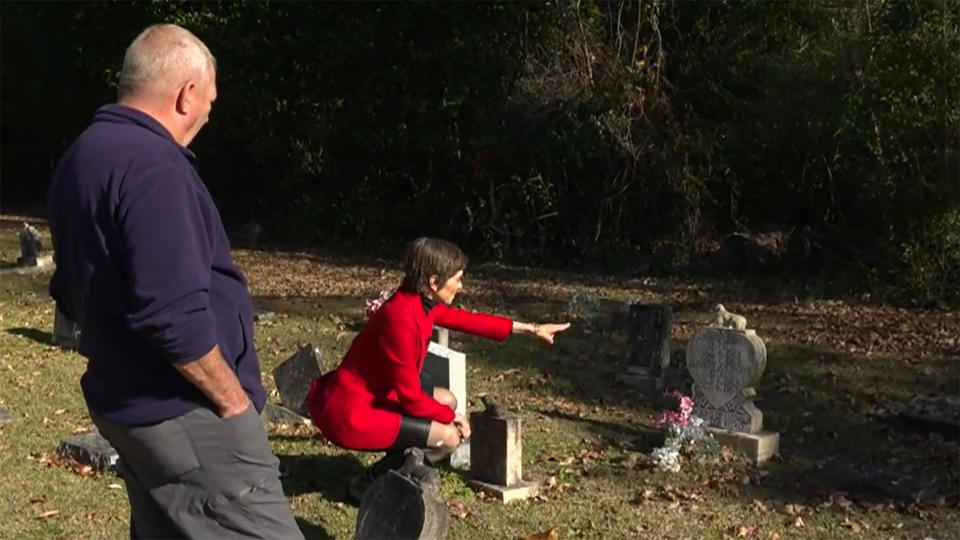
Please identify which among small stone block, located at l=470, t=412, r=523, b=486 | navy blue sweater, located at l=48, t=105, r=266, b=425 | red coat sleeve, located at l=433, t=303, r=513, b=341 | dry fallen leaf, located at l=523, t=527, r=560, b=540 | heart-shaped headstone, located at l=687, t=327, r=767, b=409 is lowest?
dry fallen leaf, located at l=523, t=527, r=560, b=540

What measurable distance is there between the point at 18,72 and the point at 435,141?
38.4ft

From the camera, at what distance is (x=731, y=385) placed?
812cm

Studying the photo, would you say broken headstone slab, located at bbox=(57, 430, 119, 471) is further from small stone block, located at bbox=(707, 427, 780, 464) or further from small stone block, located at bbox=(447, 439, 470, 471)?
small stone block, located at bbox=(707, 427, 780, 464)

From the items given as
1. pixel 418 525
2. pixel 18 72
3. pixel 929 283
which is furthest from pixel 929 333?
pixel 18 72

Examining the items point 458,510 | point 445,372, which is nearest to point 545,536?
point 458,510

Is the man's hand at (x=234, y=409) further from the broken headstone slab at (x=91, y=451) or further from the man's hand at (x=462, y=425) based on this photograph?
the broken headstone slab at (x=91, y=451)

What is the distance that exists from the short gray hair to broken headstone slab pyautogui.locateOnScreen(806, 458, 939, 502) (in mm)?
4859

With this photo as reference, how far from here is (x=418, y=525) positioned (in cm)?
555

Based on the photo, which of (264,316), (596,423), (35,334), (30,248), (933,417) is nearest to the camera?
(933,417)

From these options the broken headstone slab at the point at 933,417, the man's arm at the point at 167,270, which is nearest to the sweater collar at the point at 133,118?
the man's arm at the point at 167,270

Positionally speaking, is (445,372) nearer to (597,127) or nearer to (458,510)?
(458,510)

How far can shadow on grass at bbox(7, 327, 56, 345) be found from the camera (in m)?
11.4

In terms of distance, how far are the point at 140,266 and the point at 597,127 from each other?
14.9 m

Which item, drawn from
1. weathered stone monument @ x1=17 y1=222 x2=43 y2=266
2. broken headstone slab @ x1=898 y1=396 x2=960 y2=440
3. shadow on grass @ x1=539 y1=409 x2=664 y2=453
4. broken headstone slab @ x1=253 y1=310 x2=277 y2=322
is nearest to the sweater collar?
shadow on grass @ x1=539 y1=409 x2=664 y2=453
